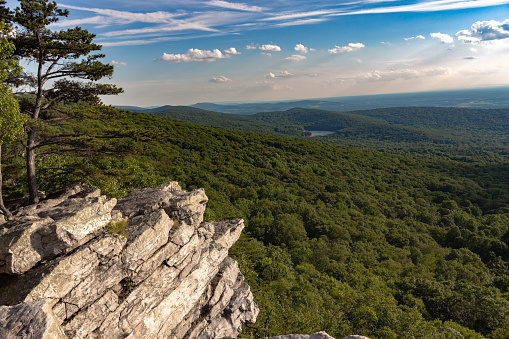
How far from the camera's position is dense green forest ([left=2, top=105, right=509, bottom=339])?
18.5 meters

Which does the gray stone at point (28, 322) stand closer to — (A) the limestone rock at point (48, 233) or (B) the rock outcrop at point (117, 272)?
(B) the rock outcrop at point (117, 272)

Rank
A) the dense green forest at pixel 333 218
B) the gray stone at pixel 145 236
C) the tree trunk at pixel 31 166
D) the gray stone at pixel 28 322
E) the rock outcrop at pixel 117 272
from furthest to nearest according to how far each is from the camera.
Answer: the dense green forest at pixel 333 218 → the tree trunk at pixel 31 166 → the gray stone at pixel 145 236 → the rock outcrop at pixel 117 272 → the gray stone at pixel 28 322

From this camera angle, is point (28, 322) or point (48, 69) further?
point (48, 69)

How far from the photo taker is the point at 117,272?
1002cm

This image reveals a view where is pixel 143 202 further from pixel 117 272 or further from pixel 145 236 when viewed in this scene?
pixel 117 272

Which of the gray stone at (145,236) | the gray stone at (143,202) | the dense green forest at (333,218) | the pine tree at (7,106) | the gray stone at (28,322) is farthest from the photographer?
the dense green forest at (333,218)

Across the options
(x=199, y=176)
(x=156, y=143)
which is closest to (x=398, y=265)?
(x=199, y=176)

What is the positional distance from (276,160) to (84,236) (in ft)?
272

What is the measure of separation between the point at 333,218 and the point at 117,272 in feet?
187

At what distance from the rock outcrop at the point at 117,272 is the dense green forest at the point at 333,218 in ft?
14.7

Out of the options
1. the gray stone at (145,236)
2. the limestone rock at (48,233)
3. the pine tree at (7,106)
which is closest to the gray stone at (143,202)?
the gray stone at (145,236)

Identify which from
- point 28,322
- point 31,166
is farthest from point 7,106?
point 28,322

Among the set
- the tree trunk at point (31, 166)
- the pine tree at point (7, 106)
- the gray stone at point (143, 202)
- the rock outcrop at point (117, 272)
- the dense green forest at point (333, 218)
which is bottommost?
the dense green forest at point (333, 218)

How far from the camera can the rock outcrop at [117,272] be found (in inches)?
317
